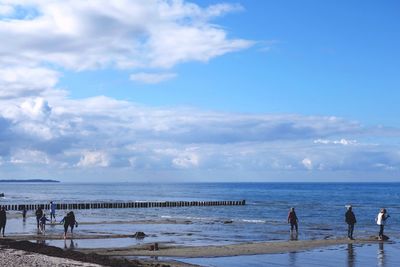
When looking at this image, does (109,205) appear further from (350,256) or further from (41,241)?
(350,256)

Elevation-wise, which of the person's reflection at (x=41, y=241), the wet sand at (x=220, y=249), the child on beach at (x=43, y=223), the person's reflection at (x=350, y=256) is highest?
the child on beach at (x=43, y=223)

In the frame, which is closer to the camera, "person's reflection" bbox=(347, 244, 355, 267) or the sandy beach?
the sandy beach

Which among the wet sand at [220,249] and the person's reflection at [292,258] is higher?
the wet sand at [220,249]

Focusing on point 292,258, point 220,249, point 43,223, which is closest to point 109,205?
point 43,223

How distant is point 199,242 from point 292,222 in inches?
269

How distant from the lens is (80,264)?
733 inches

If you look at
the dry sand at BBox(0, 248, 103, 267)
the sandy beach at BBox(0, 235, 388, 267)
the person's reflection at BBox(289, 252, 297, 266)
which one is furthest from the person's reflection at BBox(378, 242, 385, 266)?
the dry sand at BBox(0, 248, 103, 267)

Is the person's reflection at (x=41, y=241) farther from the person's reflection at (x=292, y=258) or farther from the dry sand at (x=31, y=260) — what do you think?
the person's reflection at (x=292, y=258)

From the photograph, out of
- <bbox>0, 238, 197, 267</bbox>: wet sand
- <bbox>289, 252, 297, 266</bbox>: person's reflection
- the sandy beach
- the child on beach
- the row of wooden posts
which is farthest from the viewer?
the row of wooden posts

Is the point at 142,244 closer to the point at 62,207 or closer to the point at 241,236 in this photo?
the point at 241,236

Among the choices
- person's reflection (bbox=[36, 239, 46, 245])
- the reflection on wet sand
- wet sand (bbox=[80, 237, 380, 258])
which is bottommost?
wet sand (bbox=[80, 237, 380, 258])

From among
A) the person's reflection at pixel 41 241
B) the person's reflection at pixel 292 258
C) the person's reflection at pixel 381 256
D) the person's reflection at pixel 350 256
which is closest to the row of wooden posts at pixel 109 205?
the person's reflection at pixel 41 241

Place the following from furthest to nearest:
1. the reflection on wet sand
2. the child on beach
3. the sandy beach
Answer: the child on beach
the reflection on wet sand
the sandy beach

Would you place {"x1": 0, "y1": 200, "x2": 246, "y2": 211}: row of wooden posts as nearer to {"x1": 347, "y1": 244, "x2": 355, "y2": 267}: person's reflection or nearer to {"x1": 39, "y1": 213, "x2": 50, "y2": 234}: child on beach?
{"x1": 39, "y1": 213, "x2": 50, "y2": 234}: child on beach
